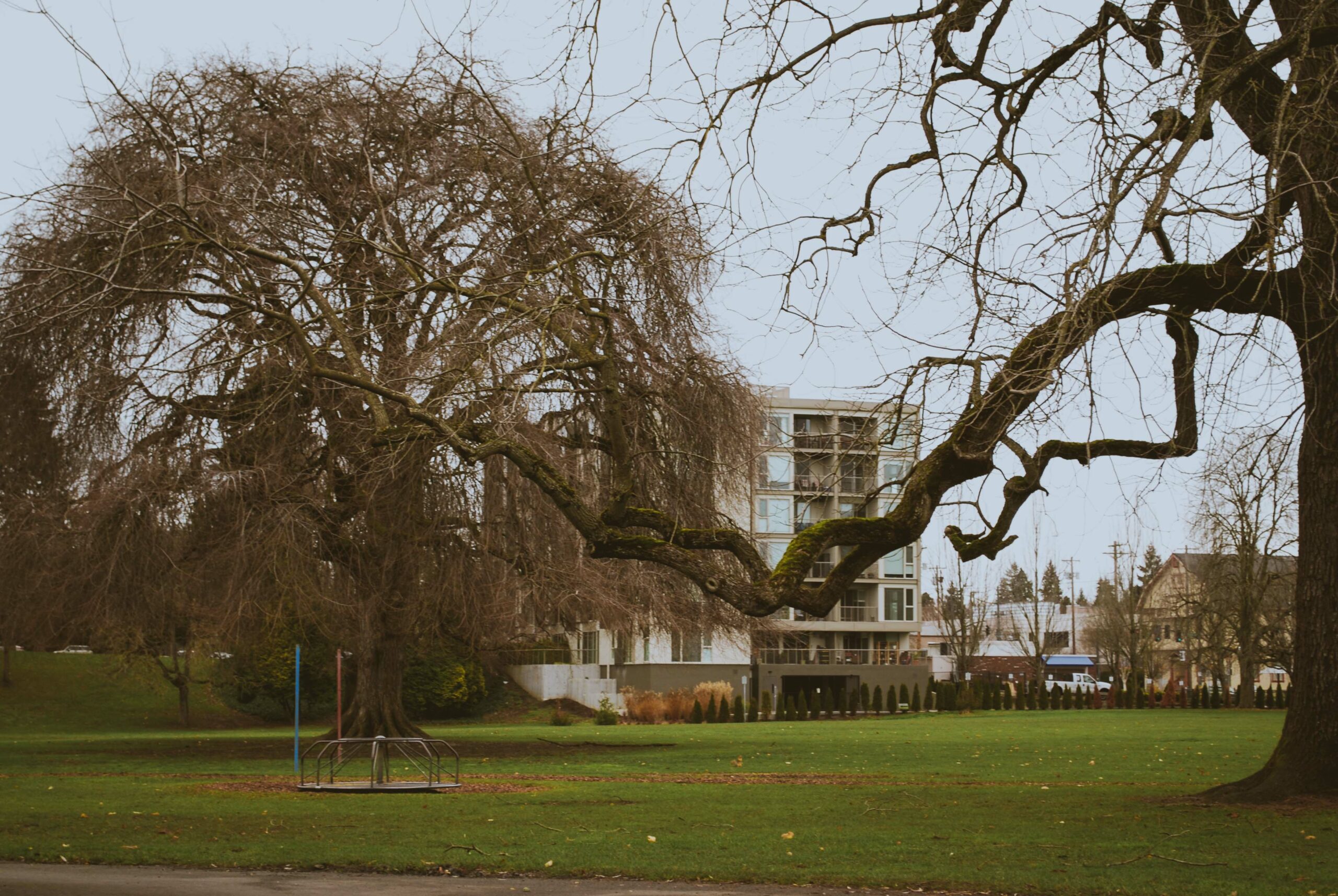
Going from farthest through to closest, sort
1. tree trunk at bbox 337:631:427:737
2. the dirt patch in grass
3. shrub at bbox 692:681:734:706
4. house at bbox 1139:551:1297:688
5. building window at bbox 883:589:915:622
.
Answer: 1. building window at bbox 883:589:915:622
2. house at bbox 1139:551:1297:688
3. shrub at bbox 692:681:734:706
4. tree trunk at bbox 337:631:427:737
5. the dirt patch in grass

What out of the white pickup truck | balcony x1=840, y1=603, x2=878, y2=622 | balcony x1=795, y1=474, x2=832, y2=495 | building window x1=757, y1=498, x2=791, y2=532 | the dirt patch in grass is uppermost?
building window x1=757, y1=498, x2=791, y2=532

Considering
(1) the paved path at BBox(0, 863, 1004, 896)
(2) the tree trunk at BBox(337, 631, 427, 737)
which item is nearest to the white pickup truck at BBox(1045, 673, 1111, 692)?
(2) the tree trunk at BBox(337, 631, 427, 737)

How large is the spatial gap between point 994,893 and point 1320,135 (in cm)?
593

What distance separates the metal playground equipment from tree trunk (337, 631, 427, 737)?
35 centimetres

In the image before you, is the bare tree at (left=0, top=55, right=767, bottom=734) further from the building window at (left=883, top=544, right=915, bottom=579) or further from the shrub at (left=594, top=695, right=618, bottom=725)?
the building window at (left=883, top=544, right=915, bottom=579)

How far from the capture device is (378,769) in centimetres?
1905

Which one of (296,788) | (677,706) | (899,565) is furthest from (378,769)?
(899,565)

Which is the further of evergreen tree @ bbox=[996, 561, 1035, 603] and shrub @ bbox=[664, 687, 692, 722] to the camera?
evergreen tree @ bbox=[996, 561, 1035, 603]

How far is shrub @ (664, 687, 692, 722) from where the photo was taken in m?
49.0

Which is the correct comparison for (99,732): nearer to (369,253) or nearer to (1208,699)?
(369,253)

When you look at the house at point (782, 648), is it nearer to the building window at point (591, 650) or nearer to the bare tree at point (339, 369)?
the building window at point (591, 650)

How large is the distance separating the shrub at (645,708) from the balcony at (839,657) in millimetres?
18927

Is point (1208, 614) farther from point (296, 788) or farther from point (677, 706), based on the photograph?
point (296, 788)

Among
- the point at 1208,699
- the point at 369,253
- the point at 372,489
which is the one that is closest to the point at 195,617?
the point at 372,489
